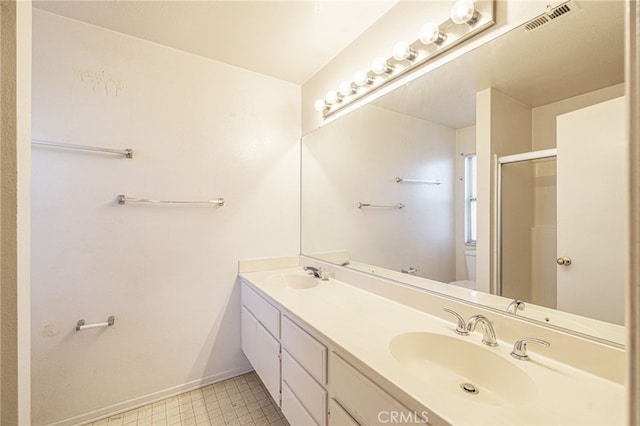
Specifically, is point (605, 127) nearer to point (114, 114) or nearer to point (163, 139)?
point (163, 139)

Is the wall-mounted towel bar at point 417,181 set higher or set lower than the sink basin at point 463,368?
higher

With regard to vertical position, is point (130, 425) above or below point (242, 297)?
below

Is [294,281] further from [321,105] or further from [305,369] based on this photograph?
[321,105]

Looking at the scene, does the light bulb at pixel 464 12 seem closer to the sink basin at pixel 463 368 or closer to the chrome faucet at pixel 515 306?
the chrome faucet at pixel 515 306

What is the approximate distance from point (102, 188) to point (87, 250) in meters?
0.37

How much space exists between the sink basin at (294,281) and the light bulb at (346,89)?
1270mm

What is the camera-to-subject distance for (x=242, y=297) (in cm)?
198

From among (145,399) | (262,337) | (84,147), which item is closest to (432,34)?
(262,337)

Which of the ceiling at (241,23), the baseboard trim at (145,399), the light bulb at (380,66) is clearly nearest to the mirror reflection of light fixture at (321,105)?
the ceiling at (241,23)

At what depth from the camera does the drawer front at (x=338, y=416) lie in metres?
0.90

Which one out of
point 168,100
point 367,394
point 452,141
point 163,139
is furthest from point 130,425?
point 452,141

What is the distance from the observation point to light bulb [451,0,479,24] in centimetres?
103

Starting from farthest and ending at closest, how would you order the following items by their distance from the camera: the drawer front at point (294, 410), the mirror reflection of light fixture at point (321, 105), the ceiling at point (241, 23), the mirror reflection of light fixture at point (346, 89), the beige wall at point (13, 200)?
the mirror reflection of light fixture at point (321, 105) → the mirror reflection of light fixture at point (346, 89) → the ceiling at point (241, 23) → the drawer front at point (294, 410) → the beige wall at point (13, 200)

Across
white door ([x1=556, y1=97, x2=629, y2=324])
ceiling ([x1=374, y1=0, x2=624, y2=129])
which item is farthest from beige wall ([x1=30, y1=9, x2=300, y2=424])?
white door ([x1=556, y1=97, x2=629, y2=324])
